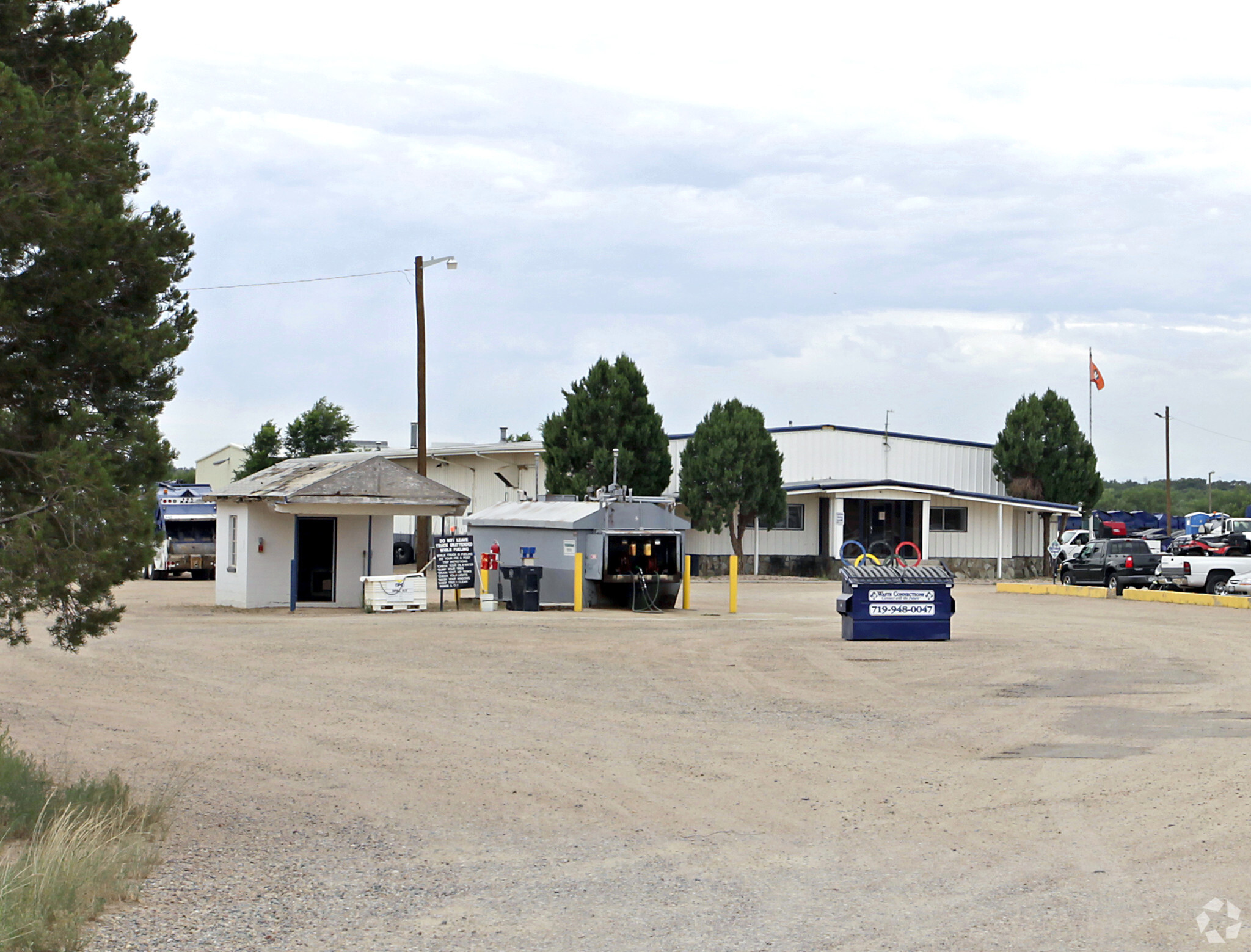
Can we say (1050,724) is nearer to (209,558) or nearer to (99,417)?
(99,417)

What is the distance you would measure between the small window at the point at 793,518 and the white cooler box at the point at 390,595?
22.7 meters

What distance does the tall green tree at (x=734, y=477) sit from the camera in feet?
147

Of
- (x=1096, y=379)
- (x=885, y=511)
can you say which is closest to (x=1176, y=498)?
(x=1096, y=379)

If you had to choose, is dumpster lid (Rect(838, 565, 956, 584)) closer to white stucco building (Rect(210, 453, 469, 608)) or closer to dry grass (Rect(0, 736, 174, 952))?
white stucco building (Rect(210, 453, 469, 608))

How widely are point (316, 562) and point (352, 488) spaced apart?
2737 mm

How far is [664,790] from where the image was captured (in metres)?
9.55

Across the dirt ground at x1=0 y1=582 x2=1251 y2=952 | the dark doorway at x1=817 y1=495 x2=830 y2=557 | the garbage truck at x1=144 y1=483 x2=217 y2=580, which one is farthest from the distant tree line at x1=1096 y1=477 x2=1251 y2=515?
the dirt ground at x1=0 y1=582 x2=1251 y2=952

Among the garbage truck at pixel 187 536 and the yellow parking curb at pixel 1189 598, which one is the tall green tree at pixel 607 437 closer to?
the garbage truck at pixel 187 536

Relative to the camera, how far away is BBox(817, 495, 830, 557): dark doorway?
47.6 metres

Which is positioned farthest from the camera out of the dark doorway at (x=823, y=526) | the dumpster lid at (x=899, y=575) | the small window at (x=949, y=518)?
the small window at (x=949, y=518)

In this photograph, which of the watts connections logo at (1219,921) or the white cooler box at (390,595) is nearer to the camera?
the watts connections logo at (1219,921)

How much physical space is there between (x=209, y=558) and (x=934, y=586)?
29.3 meters

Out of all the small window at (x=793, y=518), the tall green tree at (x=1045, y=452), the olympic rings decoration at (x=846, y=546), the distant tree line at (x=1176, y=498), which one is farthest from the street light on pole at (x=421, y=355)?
the distant tree line at (x=1176, y=498)

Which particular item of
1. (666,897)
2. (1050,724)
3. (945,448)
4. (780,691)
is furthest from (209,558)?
(666,897)
